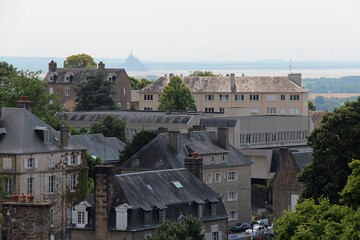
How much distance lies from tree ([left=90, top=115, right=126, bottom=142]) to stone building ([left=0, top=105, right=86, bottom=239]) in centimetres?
3552

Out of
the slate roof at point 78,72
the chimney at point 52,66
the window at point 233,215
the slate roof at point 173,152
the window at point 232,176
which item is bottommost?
the window at point 233,215

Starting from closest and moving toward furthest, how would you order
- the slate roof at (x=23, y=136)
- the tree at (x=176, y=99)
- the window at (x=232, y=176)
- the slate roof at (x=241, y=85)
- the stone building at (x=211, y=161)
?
the slate roof at (x=23, y=136) → the stone building at (x=211, y=161) → the window at (x=232, y=176) → the tree at (x=176, y=99) → the slate roof at (x=241, y=85)

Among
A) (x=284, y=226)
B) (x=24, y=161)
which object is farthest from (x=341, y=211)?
(x=24, y=161)

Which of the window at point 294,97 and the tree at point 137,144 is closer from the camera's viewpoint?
the tree at point 137,144

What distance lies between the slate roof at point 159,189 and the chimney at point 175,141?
1530 centimetres

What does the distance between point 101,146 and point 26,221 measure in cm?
6472

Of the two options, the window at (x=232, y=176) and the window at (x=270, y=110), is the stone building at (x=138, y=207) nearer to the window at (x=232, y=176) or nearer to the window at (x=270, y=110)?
the window at (x=232, y=176)

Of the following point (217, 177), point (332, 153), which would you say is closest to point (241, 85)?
point (217, 177)

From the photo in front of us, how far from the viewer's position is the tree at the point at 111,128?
123 metres

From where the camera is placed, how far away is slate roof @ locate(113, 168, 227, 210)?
232 ft

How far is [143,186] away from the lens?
2867 inches

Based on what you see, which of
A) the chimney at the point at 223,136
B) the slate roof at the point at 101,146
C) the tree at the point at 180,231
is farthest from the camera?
the slate roof at the point at 101,146

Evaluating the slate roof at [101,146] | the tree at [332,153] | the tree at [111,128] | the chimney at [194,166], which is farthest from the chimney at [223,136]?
the tree at [332,153]

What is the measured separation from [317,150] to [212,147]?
27.0m
